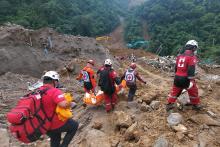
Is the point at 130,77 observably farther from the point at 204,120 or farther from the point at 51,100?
the point at 51,100

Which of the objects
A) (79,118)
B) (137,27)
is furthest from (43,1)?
(79,118)

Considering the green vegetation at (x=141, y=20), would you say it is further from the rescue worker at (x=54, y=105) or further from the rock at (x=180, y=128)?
the rescue worker at (x=54, y=105)

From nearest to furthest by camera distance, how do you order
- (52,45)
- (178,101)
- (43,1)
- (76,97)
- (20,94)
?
1. (178,101)
2. (76,97)
3. (20,94)
4. (52,45)
5. (43,1)

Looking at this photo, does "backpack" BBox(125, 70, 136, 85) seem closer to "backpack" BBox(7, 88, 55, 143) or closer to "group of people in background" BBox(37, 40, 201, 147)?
"group of people in background" BBox(37, 40, 201, 147)

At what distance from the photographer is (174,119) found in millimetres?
7031

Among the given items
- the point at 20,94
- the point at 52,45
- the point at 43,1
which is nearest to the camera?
the point at 20,94

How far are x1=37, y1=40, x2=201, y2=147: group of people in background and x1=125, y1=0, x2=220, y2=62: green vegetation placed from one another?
29810 millimetres

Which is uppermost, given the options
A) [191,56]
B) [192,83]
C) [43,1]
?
[43,1]

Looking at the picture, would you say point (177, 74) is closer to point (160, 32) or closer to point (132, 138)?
point (132, 138)

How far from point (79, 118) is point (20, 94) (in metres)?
4.47

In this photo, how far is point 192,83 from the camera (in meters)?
7.29

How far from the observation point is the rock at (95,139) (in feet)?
22.4

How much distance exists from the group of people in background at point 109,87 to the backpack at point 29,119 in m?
0.12

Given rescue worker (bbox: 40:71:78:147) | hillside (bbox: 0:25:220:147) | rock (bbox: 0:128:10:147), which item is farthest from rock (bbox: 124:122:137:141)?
rock (bbox: 0:128:10:147)
